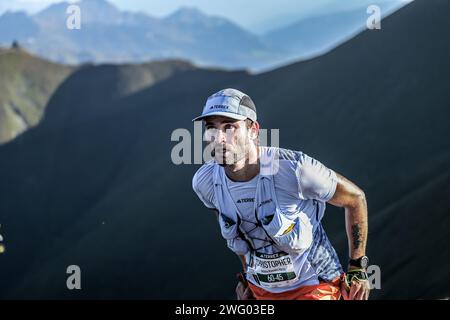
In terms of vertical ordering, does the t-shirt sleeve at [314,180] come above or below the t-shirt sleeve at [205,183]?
below

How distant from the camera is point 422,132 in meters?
33.8

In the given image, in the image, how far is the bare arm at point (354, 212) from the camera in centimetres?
552

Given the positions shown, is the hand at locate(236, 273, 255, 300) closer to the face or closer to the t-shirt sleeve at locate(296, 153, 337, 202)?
the t-shirt sleeve at locate(296, 153, 337, 202)

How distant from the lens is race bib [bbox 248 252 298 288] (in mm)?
5508

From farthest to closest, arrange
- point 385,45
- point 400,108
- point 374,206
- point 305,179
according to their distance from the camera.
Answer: point 385,45 → point 400,108 → point 374,206 → point 305,179

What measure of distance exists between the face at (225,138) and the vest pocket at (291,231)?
1.86ft

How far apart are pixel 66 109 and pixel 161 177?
135 ft

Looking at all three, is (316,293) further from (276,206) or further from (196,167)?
(196,167)

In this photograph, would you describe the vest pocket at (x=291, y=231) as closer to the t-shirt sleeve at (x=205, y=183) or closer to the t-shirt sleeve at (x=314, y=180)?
the t-shirt sleeve at (x=314, y=180)

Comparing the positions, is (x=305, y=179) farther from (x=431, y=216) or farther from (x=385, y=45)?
(x=385, y=45)

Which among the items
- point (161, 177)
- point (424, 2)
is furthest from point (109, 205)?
point (424, 2)

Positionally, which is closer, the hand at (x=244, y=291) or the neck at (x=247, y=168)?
the neck at (x=247, y=168)

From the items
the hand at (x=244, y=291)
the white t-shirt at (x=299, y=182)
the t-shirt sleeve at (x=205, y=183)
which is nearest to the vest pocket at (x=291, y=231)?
the white t-shirt at (x=299, y=182)
